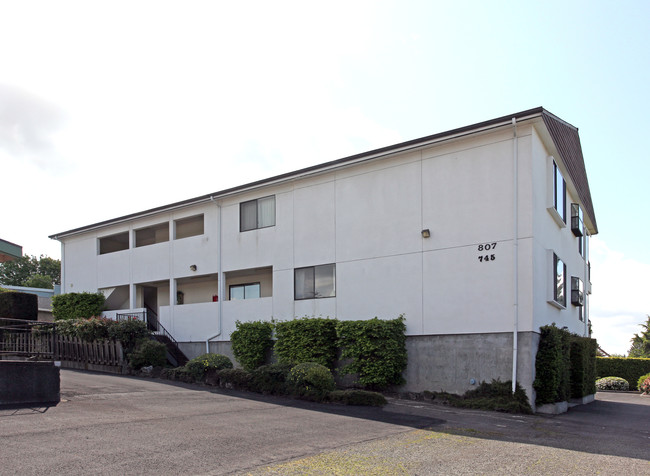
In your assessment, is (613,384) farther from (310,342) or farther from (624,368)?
(310,342)

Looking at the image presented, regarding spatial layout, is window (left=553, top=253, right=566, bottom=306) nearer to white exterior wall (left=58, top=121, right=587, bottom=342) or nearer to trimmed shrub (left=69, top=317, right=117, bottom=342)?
white exterior wall (left=58, top=121, right=587, bottom=342)

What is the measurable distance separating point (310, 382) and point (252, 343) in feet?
16.6

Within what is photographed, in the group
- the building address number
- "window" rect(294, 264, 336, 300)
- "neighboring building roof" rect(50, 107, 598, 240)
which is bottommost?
"window" rect(294, 264, 336, 300)

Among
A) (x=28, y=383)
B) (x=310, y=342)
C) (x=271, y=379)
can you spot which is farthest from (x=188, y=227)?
(x=28, y=383)

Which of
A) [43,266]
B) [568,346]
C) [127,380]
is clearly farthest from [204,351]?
[43,266]

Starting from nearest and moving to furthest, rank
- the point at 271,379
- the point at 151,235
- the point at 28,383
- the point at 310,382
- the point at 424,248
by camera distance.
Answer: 1. the point at 28,383
2. the point at 310,382
3. the point at 271,379
4. the point at 424,248
5. the point at 151,235

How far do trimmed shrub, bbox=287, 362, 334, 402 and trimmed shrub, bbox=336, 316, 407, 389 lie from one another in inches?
72.4

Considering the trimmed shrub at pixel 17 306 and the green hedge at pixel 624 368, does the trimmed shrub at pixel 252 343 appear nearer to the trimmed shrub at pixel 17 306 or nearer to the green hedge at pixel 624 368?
the trimmed shrub at pixel 17 306

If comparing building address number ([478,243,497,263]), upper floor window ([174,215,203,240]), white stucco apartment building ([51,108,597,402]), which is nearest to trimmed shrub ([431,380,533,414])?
white stucco apartment building ([51,108,597,402])

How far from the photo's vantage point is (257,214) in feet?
68.3

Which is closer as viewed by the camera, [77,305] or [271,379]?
[271,379]

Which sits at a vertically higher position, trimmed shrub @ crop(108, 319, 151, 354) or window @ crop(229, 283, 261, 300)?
window @ crop(229, 283, 261, 300)

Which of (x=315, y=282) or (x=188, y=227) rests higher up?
(x=188, y=227)

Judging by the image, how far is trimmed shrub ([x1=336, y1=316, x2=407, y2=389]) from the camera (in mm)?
15875
